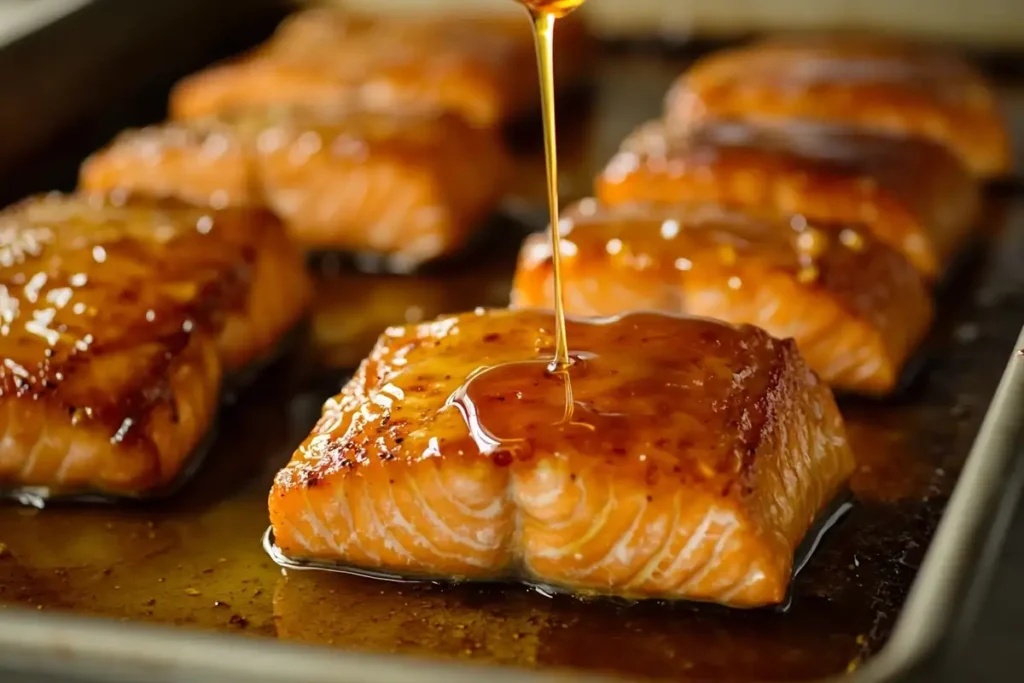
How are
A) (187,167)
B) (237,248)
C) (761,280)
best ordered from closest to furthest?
(761,280) → (237,248) → (187,167)

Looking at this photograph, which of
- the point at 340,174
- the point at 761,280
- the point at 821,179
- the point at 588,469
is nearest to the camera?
the point at 588,469

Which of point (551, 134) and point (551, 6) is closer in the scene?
point (551, 6)

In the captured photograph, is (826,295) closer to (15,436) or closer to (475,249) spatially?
(475,249)

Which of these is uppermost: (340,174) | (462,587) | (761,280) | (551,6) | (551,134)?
(551,6)

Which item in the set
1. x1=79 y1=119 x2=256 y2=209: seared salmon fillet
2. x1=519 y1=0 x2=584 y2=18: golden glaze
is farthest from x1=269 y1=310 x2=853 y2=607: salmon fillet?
x1=79 y1=119 x2=256 y2=209: seared salmon fillet

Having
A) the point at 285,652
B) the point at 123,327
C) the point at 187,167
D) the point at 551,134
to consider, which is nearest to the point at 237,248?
the point at 123,327

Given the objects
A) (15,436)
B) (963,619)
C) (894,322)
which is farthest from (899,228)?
(15,436)

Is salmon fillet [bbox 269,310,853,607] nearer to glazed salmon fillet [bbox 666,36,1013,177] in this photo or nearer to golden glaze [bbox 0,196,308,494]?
golden glaze [bbox 0,196,308,494]

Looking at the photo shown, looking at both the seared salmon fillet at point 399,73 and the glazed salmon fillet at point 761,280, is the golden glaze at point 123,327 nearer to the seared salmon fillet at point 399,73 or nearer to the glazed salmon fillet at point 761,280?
the glazed salmon fillet at point 761,280

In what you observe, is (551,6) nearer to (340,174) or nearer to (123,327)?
(123,327)
